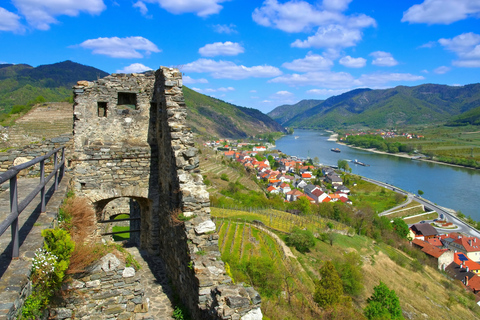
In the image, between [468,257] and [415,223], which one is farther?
[415,223]

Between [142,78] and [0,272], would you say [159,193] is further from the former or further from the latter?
[0,272]

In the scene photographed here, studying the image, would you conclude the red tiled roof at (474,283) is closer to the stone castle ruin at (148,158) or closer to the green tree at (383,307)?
the green tree at (383,307)

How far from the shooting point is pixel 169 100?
7305mm

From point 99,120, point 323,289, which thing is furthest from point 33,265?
point 323,289

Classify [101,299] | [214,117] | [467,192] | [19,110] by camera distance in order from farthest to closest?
[214,117] < [467,192] < [19,110] < [101,299]

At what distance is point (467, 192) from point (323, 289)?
6919 cm

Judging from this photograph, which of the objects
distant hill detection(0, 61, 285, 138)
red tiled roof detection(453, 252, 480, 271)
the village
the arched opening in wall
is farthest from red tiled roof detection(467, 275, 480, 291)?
distant hill detection(0, 61, 285, 138)

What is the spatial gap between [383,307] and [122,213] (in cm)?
2391

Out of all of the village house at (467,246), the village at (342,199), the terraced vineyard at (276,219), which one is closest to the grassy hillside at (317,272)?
the terraced vineyard at (276,219)

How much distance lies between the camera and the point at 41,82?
289 feet

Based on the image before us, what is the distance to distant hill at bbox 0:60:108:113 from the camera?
57.5 m

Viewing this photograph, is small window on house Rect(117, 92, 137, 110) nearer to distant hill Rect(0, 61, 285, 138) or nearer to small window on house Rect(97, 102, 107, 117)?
small window on house Rect(97, 102, 107, 117)

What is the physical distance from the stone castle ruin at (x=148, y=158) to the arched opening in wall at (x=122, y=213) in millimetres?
172

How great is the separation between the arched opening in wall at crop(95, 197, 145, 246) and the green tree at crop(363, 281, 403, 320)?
845 inches
